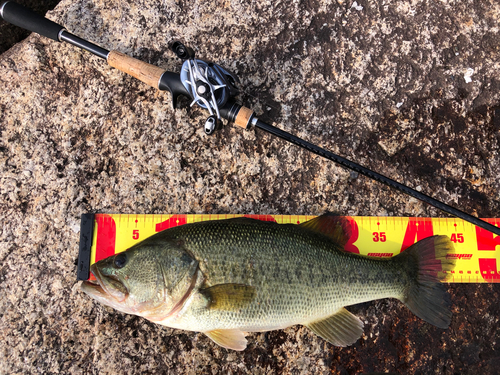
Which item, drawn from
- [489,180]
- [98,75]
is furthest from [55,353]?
[489,180]

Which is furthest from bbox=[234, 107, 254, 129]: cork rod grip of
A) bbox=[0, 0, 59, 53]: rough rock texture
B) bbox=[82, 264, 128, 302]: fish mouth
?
bbox=[0, 0, 59, 53]: rough rock texture

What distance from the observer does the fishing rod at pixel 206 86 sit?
81.4 inches

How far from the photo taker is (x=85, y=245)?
7.66ft

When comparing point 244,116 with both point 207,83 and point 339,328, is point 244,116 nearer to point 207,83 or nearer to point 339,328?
point 207,83

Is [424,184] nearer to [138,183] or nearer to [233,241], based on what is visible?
[233,241]

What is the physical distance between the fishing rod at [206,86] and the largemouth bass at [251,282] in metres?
0.47

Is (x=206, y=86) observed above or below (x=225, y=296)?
above

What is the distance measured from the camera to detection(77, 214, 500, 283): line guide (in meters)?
2.34

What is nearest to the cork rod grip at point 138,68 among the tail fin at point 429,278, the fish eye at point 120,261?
the fish eye at point 120,261

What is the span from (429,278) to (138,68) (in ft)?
8.29

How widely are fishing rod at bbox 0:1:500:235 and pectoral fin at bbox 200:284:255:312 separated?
999mm

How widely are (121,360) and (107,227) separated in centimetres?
95

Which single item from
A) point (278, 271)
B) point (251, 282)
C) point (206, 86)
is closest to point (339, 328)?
point (278, 271)

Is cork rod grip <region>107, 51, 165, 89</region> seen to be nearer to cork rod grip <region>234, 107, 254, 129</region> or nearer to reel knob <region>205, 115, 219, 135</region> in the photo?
reel knob <region>205, 115, 219, 135</region>
